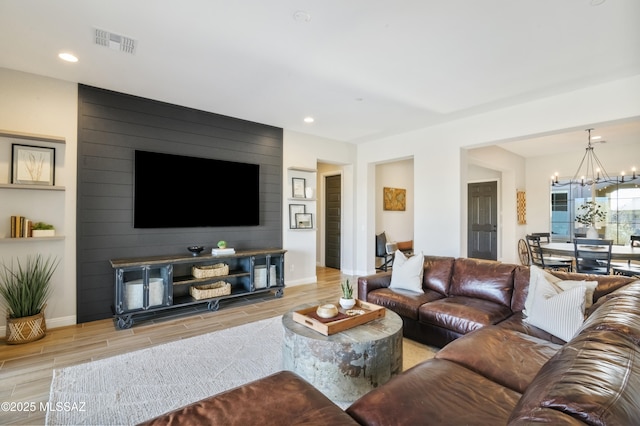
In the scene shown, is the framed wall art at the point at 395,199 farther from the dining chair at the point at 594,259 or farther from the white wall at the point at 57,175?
the white wall at the point at 57,175

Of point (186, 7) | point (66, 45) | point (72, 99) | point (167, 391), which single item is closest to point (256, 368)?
point (167, 391)

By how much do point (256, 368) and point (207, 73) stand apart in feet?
9.88

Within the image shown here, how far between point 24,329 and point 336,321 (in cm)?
318

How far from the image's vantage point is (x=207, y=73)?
3.29m

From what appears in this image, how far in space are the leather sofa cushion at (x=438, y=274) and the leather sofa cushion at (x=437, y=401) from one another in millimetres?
1870

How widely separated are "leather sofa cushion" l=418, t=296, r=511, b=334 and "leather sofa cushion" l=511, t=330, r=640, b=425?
1469mm

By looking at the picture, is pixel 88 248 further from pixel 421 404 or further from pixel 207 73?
pixel 421 404

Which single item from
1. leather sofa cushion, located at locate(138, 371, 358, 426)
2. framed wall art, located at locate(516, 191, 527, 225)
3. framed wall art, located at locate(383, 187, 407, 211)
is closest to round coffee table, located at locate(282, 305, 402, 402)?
leather sofa cushion, located at locate(138, 371, 358, 426)

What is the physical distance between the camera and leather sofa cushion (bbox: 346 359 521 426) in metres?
1.23

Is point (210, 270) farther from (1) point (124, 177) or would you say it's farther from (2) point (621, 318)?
(2) point (621, 318)

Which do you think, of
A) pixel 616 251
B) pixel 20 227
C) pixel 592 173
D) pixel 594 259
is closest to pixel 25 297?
Result: pixel 20 227

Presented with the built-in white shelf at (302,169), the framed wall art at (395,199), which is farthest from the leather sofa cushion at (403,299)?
the framed wall art at (395,199)

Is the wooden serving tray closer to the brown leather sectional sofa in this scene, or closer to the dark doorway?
the brown leather sectional sofa

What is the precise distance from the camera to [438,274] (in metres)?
3.47
